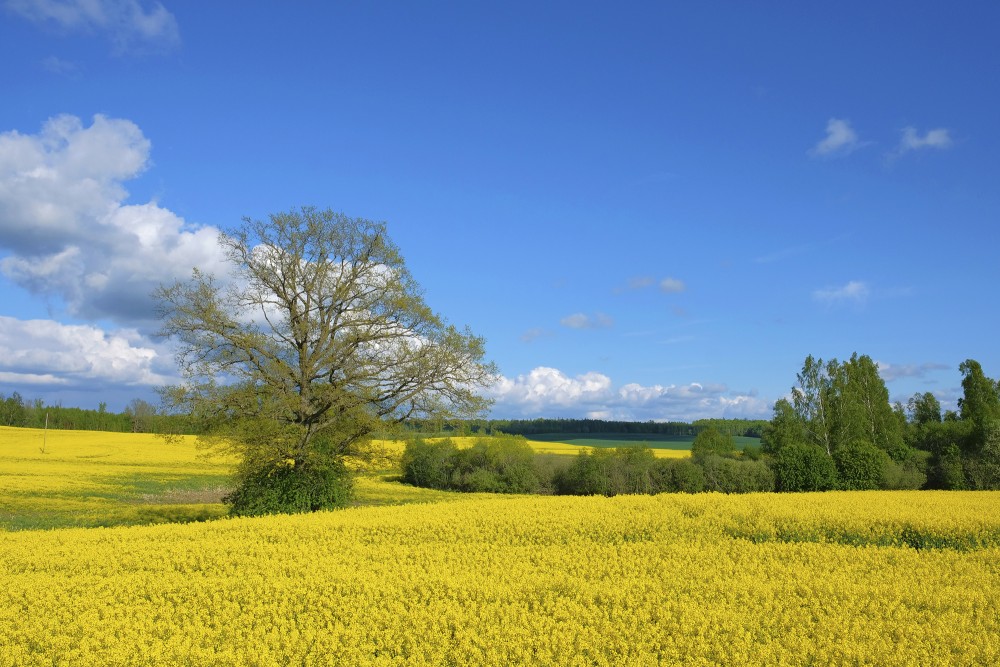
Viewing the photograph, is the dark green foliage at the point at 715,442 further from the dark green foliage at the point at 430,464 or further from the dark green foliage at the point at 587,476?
the dark green foliage at the point at 430,464

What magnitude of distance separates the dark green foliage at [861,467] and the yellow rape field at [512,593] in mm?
28361

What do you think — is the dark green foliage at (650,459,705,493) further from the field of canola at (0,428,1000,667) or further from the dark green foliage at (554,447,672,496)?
the field of canola at (0,428,1000,667)

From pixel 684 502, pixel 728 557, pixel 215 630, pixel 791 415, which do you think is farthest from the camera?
pixel 791 415

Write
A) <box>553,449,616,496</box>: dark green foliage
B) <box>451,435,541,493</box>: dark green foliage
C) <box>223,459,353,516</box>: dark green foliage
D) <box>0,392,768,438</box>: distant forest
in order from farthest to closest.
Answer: <box>0,392,768,438</box>: distant forest < <box>451,435,541,493</box>: dark green foliage < <box>553,449,616,496</box>: dark green foliage < <box>223,459,353,516</box>: dark green foliage

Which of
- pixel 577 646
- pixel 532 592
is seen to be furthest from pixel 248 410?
pixel 577 646

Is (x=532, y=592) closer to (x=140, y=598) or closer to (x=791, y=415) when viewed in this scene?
(x=140, y=598)

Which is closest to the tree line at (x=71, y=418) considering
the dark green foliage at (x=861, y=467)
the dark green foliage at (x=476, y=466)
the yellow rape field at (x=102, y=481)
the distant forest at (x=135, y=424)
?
the distant forest at (x=135, y=424)

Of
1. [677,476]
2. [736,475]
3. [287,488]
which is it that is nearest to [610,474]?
[677,476]

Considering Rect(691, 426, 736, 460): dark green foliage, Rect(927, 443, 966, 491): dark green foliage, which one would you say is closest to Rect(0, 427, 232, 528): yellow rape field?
Rect(691, 426, 736, 460): dark green foliage

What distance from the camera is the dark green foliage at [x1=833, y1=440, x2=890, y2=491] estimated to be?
4116 centimetres

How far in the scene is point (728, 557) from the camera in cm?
1150

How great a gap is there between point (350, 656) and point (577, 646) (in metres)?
2.54

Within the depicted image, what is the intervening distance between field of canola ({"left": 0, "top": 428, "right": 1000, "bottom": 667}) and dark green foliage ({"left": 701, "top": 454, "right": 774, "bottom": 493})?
31.5 meters

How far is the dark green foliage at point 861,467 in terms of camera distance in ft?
135
